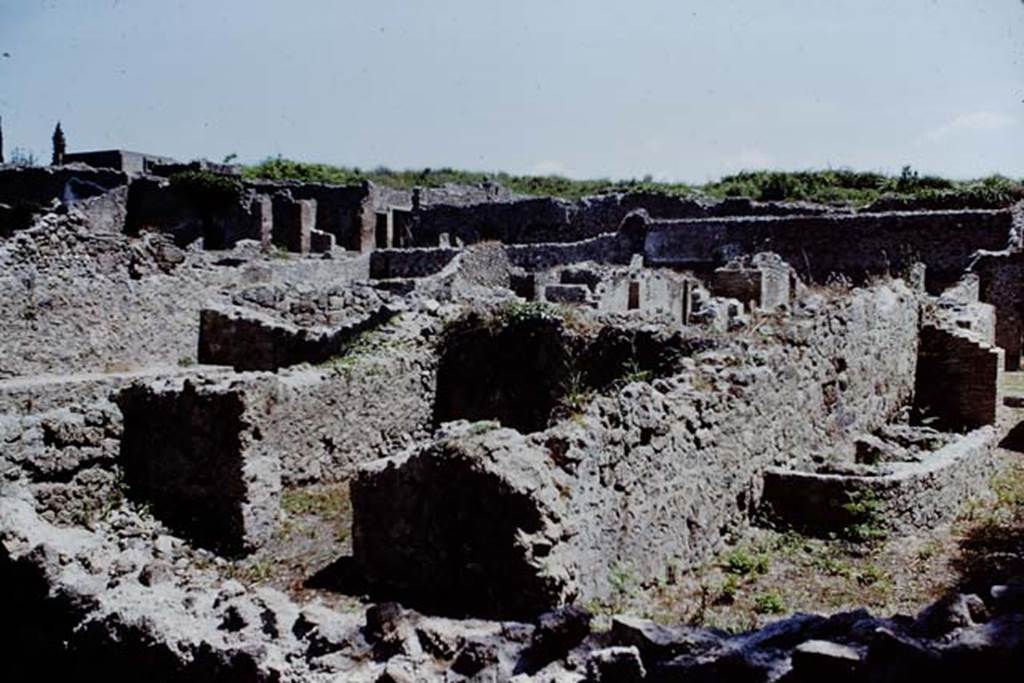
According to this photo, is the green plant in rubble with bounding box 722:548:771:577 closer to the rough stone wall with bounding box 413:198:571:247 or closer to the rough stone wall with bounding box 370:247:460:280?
the rough stone wall with bounding box 370:247:460:280

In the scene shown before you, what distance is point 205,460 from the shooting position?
322 inches

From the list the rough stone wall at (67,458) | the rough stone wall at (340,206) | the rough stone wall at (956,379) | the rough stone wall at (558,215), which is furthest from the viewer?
the rough stone wall at (340,206)

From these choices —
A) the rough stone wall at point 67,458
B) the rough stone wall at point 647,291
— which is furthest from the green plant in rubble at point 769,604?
the rough stone wall at point 647,291

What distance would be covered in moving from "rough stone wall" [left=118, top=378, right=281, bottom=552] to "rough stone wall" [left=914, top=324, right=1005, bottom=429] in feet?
24.0

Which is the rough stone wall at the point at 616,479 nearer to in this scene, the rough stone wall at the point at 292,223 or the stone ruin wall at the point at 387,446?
the stone ruin wall at the point at 387,446

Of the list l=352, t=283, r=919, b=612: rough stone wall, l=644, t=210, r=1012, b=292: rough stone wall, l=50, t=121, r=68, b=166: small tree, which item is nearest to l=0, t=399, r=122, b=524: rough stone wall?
l=352, t=283, r=919, b=612: rough stone wall

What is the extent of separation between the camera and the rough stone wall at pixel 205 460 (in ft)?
26.3

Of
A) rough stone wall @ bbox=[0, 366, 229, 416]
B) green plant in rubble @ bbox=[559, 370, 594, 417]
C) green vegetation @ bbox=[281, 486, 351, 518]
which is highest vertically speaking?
green plant in rubble @ bbox=[559, 370, 594, 417]

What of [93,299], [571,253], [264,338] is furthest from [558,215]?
[264,338]

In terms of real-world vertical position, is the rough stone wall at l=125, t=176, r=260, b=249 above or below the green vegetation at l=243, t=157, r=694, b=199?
below

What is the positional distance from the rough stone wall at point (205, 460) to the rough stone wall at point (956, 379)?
288 inches

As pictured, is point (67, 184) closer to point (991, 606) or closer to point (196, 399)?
point (196, 399)

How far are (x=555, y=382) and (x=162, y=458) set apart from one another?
3.73 m

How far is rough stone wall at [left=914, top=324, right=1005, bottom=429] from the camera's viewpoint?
1119cm
